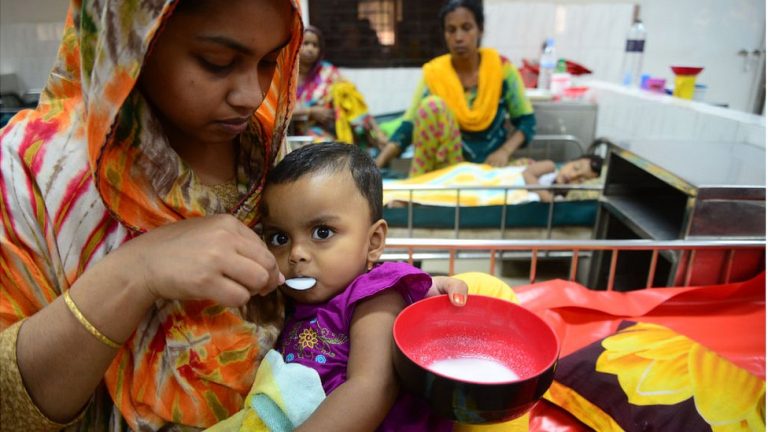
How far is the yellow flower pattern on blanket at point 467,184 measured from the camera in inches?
93.6

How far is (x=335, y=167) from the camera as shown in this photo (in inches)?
35.1

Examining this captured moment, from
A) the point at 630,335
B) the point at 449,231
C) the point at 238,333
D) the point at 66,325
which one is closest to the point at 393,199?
the point at 449,231

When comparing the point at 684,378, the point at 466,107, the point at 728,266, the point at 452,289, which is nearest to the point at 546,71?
the point at 466,107

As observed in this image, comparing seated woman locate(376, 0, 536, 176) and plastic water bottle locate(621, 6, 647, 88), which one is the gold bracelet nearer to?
seated woman locate(376, 0, 536, 176)

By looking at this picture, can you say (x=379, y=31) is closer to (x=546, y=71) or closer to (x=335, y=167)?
(x=546, y=71)

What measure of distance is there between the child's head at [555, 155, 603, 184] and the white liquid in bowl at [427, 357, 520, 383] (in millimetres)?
2011

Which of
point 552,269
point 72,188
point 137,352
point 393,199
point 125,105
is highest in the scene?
point 125,105

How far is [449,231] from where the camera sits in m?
2.36

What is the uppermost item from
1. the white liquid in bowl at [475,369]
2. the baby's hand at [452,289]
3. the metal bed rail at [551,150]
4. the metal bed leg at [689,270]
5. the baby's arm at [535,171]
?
the baby's hand at [452,289]

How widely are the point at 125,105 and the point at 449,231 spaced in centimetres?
185

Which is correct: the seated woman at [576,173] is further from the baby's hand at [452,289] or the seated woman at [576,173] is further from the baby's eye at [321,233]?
the baby's eye at [321,233]

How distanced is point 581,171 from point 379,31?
266 cm

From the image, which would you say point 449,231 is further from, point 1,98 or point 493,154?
point 1,98

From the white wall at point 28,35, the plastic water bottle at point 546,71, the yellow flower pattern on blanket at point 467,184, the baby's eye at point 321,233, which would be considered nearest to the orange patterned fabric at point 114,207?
the baby's eye at point 321,233
